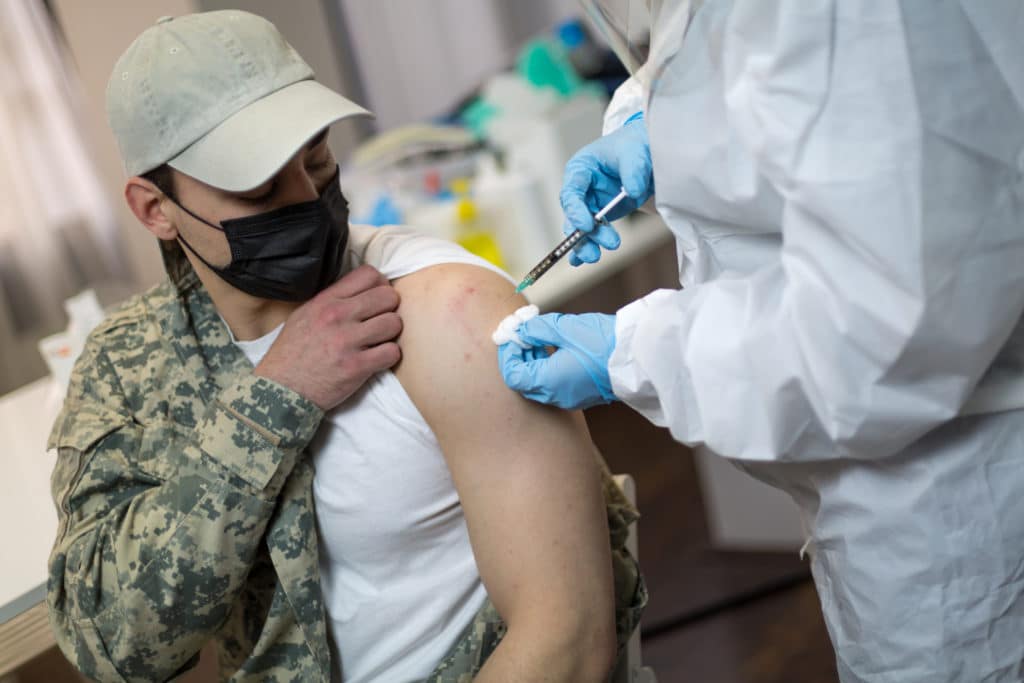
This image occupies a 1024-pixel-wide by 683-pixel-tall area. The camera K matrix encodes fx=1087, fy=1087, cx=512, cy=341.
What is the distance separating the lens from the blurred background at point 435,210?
7.91 ft

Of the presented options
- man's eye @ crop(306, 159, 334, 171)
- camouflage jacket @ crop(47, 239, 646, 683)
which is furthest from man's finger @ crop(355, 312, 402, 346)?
man's eye @ crop(306, 159, 334, 171)

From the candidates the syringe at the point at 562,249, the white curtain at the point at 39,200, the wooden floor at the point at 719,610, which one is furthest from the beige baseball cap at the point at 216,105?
the white curtain at the point at 39,200

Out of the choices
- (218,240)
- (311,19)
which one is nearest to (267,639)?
(218,240)

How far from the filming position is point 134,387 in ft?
4.68

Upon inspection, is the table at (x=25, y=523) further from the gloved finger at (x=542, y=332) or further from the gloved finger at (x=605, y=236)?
the gloved finger at (x=605, y=236)

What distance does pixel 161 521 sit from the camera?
1.29 meters

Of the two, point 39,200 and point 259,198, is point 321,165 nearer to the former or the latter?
point 259,198

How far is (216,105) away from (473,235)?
1.28 metres

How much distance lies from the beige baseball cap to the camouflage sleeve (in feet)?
0.87

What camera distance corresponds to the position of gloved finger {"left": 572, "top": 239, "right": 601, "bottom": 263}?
1.28 m

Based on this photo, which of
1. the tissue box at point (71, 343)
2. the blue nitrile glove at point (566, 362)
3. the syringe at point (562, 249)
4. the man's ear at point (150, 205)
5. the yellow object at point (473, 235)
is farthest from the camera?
the yellow object at point (473, 235)

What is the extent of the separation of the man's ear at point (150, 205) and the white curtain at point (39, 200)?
7.11 feet

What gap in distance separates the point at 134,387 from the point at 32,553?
0.96 ft

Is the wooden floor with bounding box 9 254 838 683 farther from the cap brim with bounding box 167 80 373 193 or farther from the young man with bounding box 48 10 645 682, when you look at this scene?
the cap brim with bounding box 167 80 373 193
